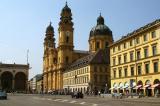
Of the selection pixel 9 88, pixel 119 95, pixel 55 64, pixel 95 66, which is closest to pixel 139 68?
pixel 119 95

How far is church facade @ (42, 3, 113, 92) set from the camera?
366 feet

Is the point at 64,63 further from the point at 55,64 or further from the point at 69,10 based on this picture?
the point at 69,10

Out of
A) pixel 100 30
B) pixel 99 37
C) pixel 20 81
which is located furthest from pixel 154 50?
pixel 20 81

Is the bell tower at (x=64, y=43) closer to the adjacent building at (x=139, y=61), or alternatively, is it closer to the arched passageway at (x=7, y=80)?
the arched passageway at (x=7, y=80)

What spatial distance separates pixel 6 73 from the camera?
552 feet

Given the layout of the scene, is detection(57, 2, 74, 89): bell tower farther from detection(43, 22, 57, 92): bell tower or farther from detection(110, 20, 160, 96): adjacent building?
detection(110, 20, 160, 96): adjacent building

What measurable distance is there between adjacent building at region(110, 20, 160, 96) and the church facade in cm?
2772

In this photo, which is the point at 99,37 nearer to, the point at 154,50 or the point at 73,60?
the point at 73,60

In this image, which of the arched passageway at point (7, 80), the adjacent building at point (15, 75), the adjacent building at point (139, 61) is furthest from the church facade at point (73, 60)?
the adjacent building at point (139, 61)

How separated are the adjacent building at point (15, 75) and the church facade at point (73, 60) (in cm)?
1102

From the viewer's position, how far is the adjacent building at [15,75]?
165375mm

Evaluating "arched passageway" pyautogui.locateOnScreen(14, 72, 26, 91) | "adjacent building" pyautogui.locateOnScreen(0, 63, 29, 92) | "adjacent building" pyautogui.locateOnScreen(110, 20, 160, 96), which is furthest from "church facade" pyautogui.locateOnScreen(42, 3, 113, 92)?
"adjacent building" pyautogui.locateOnScreen(110, 20, 160, 96)

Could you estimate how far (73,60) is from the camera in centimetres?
15000

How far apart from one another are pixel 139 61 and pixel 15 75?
108657 millimetres
